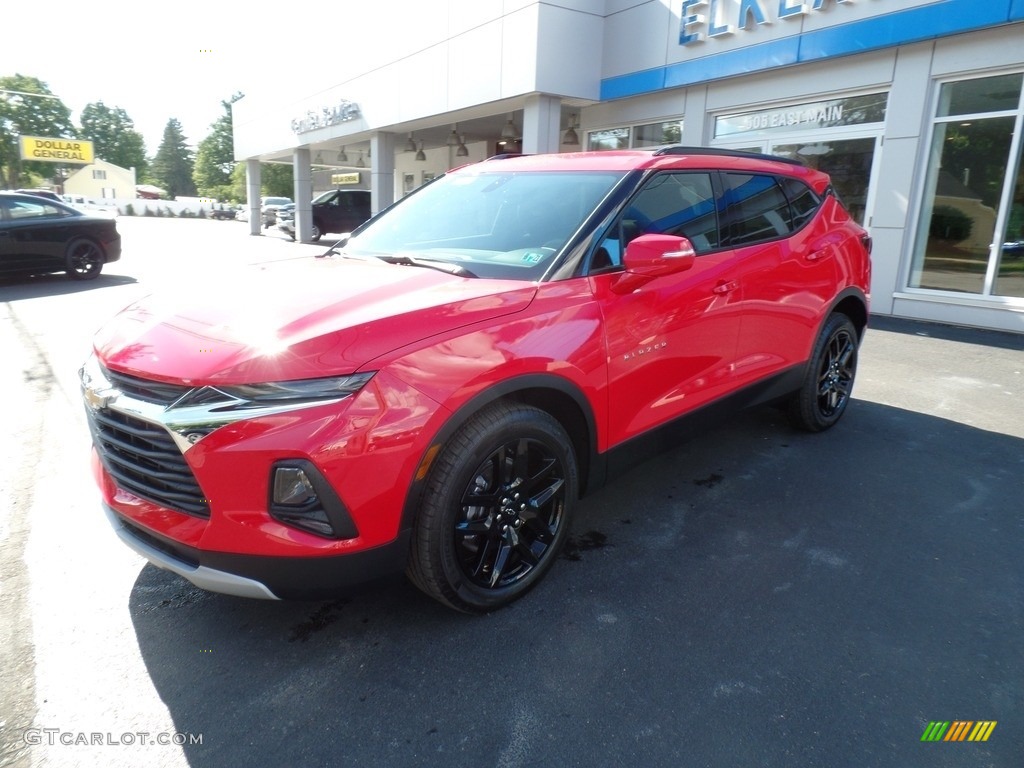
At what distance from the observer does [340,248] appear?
3.76 metres

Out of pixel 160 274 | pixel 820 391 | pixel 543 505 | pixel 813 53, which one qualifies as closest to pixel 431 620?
pixel 543 505

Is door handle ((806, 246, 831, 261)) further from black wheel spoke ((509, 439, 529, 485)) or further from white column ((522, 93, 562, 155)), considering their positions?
white column ((522, 93, 562, 155))

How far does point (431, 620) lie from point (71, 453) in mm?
3008

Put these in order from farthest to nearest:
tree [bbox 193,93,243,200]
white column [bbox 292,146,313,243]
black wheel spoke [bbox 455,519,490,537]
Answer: tree [bbox 193,93,243,200] < white column [bbox 292,146,313,243] < black wheel spoke [bbox 455,519,490,537]

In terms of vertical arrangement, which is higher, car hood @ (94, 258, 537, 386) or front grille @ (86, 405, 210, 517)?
car hood @ (94, 258, 537, 386)

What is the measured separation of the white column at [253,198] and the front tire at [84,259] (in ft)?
62.6

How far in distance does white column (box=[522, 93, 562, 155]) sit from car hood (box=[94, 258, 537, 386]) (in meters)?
10.7

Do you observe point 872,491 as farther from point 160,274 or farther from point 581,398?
point 160,274

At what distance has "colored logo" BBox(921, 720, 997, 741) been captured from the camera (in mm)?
2104

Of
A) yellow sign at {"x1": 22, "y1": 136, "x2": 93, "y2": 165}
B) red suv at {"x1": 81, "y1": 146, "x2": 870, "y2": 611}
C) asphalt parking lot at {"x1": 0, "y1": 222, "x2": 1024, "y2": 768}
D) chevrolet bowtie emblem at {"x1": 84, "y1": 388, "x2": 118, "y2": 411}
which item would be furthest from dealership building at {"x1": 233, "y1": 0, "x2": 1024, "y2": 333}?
yellow sign at {"x1": 22, "y1": 136, "x2": 93, "y2": 165}

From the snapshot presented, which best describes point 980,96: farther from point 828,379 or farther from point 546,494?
point 546,494

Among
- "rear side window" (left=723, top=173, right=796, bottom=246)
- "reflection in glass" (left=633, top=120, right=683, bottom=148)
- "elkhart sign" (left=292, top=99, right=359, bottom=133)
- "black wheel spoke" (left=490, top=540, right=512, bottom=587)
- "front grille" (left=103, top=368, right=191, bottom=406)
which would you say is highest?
"elkhart sign" (left=292, top=99, right=359, bottom=133)

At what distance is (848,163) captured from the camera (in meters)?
9.99

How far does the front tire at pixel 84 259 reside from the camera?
39.5 ft
